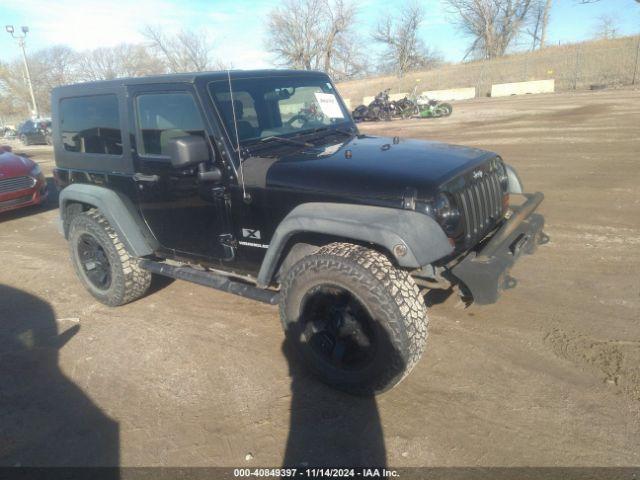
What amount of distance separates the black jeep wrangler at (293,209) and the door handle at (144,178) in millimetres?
17

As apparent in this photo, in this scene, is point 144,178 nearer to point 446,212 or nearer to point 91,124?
point 91,124

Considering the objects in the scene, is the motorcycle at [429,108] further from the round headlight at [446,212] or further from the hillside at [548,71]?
the round headlight at [446,212]

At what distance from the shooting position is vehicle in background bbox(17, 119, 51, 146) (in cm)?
2478

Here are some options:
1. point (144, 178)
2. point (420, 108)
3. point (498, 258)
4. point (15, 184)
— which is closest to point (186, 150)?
point (144, 178)

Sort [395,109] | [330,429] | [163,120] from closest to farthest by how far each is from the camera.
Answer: [330,429] → [163,120] → [395,109]

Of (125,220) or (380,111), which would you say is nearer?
(125,220)

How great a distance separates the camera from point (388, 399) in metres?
3.00

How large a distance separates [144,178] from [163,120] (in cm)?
50

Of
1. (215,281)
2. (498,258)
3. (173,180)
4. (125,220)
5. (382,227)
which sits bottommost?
(215,281)

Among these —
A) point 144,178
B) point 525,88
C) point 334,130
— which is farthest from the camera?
point 525,88

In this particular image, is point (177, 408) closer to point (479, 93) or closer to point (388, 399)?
point (388, 399)

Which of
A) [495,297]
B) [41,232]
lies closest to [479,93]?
[41,232]

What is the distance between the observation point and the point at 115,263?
4281mm

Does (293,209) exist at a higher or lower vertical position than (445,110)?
lower
